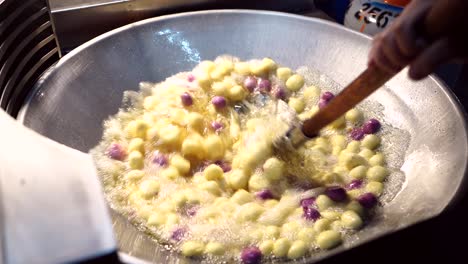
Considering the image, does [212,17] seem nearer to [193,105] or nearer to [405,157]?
[193,105]

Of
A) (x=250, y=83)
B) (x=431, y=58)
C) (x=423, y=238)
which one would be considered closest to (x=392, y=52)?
(x=431, y=58)

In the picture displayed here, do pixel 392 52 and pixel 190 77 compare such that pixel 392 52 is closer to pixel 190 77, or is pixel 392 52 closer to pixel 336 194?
pixel 336 194

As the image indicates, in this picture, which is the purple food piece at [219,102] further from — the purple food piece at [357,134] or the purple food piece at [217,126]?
the purple food piece at [357,134]

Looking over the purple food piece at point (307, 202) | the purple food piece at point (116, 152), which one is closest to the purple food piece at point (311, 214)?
the purple food piece at point (307, 202)

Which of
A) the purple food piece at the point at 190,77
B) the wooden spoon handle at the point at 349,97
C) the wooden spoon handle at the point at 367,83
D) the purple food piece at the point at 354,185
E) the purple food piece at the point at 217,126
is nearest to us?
the wooden spoon handle at the point at 367,83

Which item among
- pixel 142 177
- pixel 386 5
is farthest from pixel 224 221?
pixel 386 5

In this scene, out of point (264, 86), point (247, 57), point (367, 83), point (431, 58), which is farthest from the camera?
point (247, 57)
